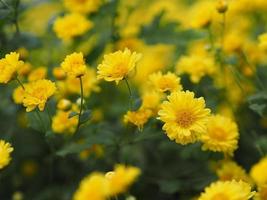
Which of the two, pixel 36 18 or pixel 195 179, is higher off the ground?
pixel 36 18

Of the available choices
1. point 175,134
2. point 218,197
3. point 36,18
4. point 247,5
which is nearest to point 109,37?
point 247,5

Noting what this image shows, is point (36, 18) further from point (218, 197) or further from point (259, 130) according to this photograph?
point (218, 197)

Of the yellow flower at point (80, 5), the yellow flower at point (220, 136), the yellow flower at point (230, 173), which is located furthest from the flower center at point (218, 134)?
the yellow flower at point (80, 5)

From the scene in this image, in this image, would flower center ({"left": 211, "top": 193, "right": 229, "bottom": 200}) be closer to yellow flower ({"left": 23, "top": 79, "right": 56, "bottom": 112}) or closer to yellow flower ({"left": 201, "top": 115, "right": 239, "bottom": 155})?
yellow flower ({"left": 201, "top": 115, "right": 239, "bottom": 155})

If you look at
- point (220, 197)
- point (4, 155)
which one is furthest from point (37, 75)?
point (220, 197)

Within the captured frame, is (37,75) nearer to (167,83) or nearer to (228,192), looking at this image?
(167,83)

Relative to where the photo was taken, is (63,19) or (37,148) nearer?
(63,19)
